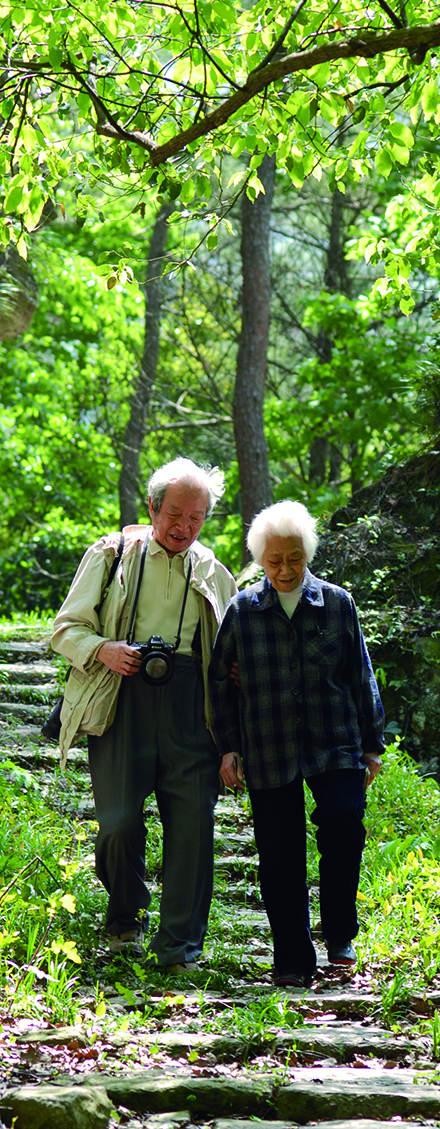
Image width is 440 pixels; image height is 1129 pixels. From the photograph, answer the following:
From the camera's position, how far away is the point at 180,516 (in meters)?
5.08

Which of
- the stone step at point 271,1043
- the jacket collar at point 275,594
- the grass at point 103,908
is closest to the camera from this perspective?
the stone step at point 271,1043

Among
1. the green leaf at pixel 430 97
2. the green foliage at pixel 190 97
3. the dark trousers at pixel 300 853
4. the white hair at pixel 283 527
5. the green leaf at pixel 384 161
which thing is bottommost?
the dark trousers at pixel 300 853

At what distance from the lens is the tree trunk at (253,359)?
12.6 m

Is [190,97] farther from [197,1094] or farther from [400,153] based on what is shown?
[197,1094]

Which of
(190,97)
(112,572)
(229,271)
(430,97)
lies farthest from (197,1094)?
(229,271)

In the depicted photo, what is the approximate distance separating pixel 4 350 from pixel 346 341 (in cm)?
669

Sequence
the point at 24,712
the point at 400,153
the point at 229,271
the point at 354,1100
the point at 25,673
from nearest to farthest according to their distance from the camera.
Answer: the point at 354,1100 → the point at 400,153 → the point at 24,712 → the point at 25,673 → the point at 229,271

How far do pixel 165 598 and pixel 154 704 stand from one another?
426mm

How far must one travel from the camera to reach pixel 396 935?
509cm

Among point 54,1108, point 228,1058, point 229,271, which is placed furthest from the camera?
→ point 229,271

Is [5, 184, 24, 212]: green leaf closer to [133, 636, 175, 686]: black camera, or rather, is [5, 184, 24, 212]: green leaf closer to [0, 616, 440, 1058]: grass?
[133, 636, 175, 686]: black camera

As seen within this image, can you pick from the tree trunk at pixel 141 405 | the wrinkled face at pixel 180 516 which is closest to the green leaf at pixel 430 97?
the wrinkled face at pixel 180 516

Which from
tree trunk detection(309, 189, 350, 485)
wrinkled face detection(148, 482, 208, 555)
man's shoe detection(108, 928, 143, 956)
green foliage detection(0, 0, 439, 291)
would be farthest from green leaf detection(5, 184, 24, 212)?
tree trunk detection(309, 189, 350, 485)

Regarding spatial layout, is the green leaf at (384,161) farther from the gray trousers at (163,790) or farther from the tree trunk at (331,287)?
the tree trunk at (331,287)
